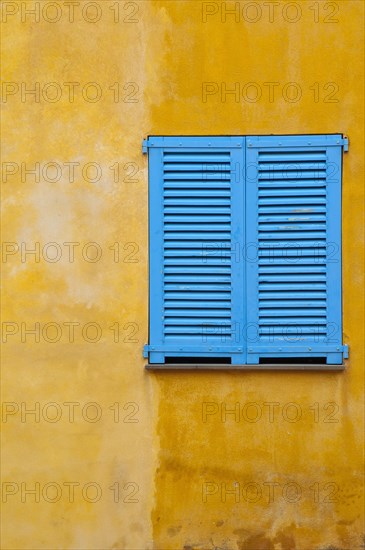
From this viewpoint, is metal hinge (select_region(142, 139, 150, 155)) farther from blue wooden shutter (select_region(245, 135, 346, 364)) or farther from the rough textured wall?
blue wooden shutter (select_region(245, 135, 346, 364))

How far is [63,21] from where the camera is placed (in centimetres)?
450

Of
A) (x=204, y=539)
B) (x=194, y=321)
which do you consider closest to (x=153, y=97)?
(x=194, y=321)

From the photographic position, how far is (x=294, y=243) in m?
A: 4.45

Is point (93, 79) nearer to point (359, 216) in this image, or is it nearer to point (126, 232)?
A: point (126, 232)

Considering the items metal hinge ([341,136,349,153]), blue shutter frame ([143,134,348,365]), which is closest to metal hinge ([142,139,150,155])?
blue shutter frame ([143,134,348,365])

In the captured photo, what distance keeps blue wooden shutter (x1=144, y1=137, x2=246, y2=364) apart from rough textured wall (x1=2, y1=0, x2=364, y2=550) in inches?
4.0

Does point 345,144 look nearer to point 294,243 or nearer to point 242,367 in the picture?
point 294,243

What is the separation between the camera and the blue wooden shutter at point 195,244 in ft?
14.6

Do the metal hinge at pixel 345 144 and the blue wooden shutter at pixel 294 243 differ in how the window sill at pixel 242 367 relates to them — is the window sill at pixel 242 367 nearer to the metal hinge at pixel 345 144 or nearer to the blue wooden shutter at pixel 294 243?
the blue wooden shutter at pixel 294 243

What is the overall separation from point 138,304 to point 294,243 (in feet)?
3.66

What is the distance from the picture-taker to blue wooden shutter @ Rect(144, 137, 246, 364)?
4.45m

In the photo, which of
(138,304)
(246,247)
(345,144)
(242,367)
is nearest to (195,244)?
(246,247)

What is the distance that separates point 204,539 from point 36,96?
317cm

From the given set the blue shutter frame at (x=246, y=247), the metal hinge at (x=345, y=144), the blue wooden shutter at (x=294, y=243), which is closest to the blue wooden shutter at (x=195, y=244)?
the blue shutter frame at (x=246, y=247)
